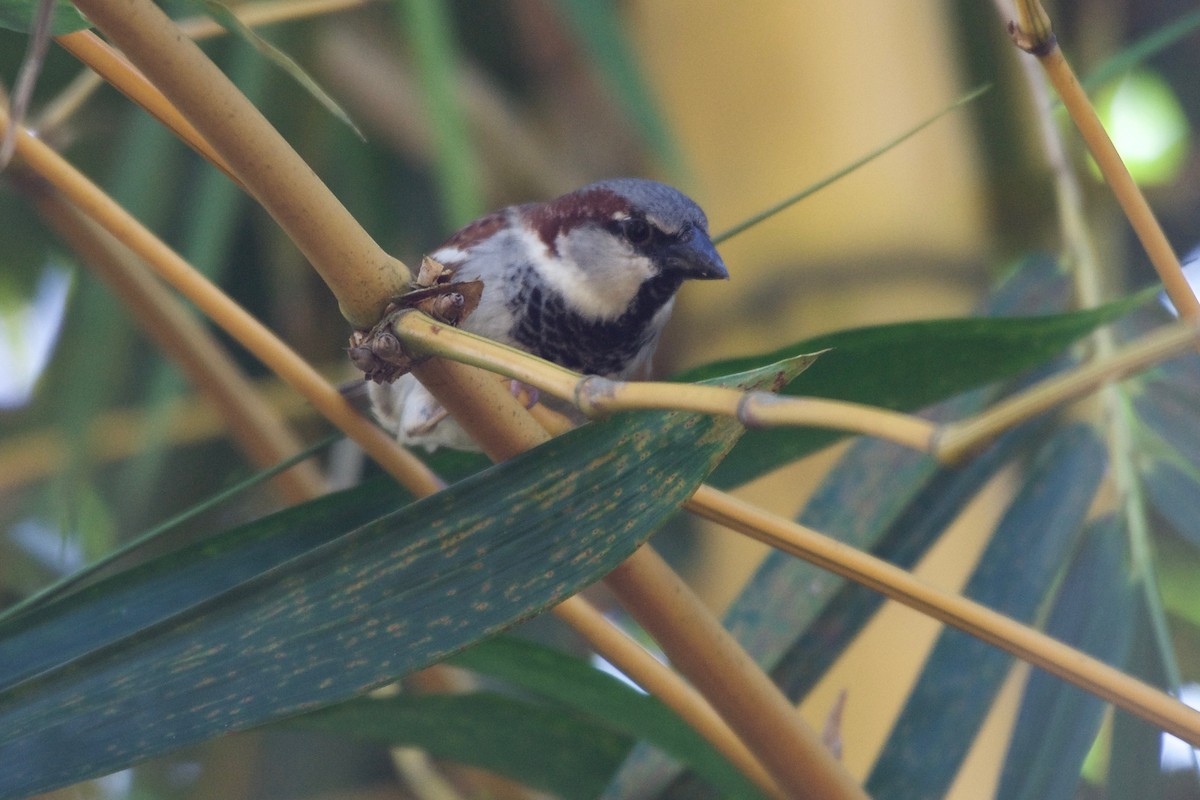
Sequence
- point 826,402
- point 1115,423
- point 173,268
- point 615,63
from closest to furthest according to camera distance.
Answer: point 826,402
point 173,268
point 1115,423
point 615,63

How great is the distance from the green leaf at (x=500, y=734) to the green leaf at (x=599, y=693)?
0.05 meters

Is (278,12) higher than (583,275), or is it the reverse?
(583,275)

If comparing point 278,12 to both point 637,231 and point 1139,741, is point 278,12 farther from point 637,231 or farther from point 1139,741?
point 1139,741

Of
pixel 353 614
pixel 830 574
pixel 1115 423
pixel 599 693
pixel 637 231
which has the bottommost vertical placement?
pixel 353 614

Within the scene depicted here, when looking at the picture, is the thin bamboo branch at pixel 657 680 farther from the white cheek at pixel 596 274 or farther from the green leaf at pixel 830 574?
the white cheek at pixel 596 274

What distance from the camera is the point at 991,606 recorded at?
28.5 inches

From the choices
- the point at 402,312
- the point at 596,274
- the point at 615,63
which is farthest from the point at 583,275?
the point at 402,312

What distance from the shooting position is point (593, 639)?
57 cm

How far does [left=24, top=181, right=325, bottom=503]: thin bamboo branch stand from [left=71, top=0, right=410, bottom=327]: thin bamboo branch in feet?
1.49

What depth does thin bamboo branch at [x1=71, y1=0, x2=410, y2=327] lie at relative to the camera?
0.37m

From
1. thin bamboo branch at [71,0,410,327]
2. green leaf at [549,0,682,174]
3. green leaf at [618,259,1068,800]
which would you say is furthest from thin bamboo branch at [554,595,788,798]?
green leaf at [549,0,682,174]

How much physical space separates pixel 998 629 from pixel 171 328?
59 cm

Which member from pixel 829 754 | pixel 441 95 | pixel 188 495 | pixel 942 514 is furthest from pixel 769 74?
pixel 829 754

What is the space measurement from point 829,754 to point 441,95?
55 cm
